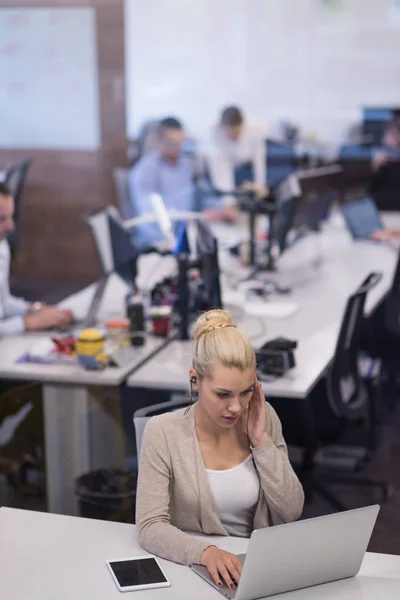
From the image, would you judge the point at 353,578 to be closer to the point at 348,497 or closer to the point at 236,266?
Result: the point at 348,497

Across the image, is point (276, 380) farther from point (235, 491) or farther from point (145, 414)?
point (235, 491)

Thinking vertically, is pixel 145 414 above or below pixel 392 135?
below

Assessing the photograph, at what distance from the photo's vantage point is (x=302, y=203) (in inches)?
210

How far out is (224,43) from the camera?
27.6 ft

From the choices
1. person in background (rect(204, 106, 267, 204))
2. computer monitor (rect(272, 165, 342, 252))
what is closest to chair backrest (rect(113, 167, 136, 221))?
person in background (rect(204, 106, 267, 204))

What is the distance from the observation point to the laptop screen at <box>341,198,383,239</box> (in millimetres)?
6156

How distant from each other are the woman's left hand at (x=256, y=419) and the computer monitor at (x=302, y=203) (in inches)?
109

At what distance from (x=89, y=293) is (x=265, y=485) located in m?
2.62

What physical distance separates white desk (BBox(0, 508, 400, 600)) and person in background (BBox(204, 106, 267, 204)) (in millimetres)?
4853

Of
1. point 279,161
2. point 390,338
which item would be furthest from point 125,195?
point 390,338

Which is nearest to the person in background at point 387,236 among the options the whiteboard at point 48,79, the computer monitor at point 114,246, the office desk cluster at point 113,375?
the office desk cluster at point 113,375

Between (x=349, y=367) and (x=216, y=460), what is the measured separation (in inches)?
63.9

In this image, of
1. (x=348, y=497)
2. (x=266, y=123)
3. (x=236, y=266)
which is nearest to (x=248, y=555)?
(x=348, y=497)

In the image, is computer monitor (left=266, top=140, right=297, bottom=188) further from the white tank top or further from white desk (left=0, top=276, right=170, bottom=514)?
the white tank top
